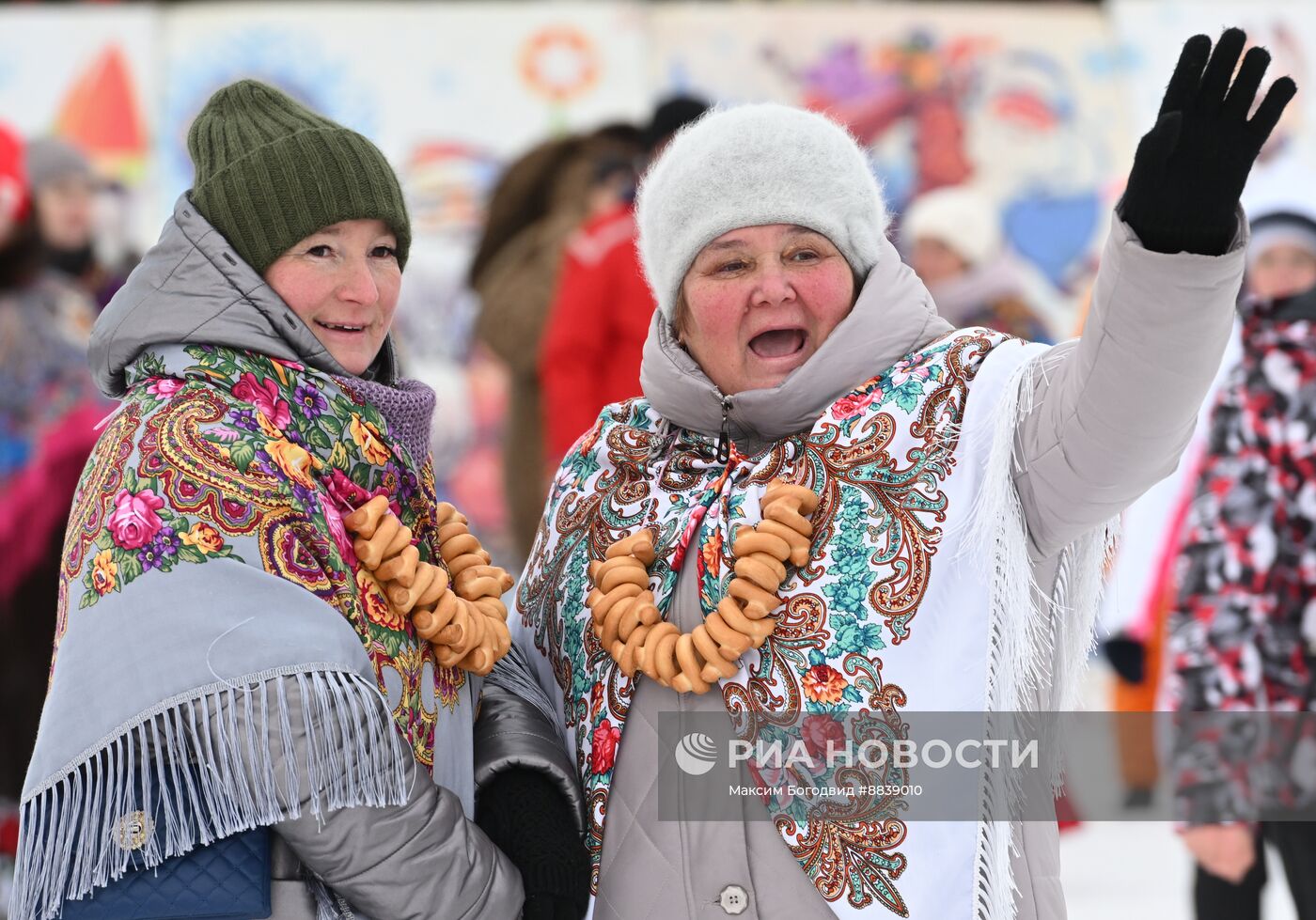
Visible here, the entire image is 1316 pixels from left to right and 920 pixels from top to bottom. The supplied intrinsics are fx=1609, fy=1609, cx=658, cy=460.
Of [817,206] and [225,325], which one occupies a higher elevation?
[817,206]

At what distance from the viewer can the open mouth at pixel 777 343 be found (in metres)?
2.40

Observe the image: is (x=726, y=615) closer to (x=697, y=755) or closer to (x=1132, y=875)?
(x=697, y=755)

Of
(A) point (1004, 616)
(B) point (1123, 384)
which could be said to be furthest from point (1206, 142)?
(A) point (1004, 616)

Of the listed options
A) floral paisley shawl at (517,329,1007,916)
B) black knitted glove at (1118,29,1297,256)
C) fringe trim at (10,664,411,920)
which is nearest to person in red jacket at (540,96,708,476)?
floral paisley shawl at (517,329,1007,916)

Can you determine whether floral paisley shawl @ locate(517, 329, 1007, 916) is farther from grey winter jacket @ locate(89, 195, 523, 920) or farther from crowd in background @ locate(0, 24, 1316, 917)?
crowd in background @ locate(0, 24, 1316, 917)

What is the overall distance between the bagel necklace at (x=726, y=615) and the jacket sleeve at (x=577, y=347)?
2691 mm

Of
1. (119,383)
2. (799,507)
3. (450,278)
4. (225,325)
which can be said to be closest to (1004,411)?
(799,507)

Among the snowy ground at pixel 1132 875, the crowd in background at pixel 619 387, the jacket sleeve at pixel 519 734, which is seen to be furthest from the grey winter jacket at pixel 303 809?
the snowy ground at pixel 1132 875

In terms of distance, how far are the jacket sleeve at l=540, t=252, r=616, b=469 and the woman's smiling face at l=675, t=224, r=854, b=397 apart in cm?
256

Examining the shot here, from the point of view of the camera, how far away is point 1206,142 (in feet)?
5.84

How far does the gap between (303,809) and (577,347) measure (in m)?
3.16

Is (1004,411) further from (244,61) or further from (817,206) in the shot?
(244,61)

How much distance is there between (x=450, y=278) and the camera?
8.26m

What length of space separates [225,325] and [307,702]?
0.52 metres
